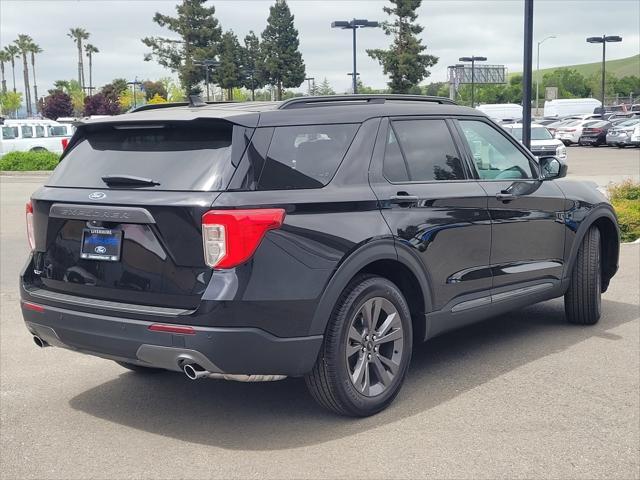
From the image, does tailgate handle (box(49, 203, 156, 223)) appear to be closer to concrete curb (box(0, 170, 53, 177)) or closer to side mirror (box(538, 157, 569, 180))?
side mirror (box(538, 157, 569, 180))

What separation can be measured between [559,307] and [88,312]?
15.4ft

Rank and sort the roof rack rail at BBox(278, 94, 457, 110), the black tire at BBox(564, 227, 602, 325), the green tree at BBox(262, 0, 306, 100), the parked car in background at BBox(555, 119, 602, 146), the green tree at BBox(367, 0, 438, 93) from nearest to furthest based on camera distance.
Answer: the roof rack rail at BBox(278, 94, 457, 110) < the black tire at BBox(564, 227, 602, 325) < the parked car in background at BBox(555, 119, 602, 146) < the green tree at BBox(367, 0, 438, 93) < the green tree at BBox(262, 0, 306, 100)

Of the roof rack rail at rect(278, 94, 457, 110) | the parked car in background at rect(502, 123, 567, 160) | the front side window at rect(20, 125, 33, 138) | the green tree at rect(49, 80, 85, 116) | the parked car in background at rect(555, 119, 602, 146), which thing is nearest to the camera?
the roof rack rail at rect(278, 94, 457, 110)

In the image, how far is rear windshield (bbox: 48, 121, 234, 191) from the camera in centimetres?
432

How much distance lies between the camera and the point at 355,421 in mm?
4789

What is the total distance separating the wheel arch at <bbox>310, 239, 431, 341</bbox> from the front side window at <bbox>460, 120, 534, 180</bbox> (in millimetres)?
1120

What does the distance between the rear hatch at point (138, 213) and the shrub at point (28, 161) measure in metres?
26.2

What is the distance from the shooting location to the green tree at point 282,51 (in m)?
74.3

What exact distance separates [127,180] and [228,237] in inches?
28.2

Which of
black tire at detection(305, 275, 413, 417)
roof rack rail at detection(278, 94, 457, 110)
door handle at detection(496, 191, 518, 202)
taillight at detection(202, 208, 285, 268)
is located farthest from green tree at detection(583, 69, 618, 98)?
taillight at detection(202, 208, 285, 268)

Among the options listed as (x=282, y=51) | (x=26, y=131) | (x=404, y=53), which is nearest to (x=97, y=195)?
(x=26, y=131)

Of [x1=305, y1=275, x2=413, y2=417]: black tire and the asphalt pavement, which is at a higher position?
[x1=305, y1=275, x2=413, y2=417]: black tire

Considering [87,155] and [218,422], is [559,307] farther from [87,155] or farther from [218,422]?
[87,155]

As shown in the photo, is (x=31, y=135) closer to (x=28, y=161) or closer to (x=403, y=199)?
(x=28, y=161)
